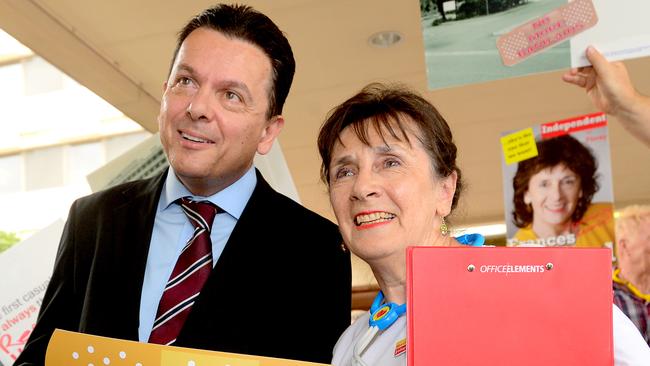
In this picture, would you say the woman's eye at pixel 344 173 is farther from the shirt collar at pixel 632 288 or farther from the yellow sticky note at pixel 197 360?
the shirt collar at pixel 632 288

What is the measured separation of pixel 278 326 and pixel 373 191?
348mm

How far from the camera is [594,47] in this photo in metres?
1.36

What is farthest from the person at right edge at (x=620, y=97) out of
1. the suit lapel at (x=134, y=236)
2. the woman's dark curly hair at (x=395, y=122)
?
the suit lapel at (x=134, y=236)

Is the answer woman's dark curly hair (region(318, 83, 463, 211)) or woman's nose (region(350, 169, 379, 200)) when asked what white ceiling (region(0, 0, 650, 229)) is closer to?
woman's dark curly hair (region(318, 83, 463, 211))

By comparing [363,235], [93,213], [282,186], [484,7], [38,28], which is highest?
[38,28]

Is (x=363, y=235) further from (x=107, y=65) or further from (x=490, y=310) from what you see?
(x=107, y=65)

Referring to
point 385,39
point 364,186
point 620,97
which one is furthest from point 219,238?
point 385,39

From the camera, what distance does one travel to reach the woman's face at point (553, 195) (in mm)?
2547

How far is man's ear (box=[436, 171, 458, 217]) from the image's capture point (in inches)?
50.0

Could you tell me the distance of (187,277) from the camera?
1.35 metres

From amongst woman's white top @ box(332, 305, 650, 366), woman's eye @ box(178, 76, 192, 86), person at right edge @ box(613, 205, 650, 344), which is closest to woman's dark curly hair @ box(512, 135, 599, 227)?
person at right edge @ box(613, 205, 650, 344)

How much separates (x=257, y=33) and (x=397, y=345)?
2.51 feet

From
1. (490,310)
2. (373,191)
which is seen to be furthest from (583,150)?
(490,310)

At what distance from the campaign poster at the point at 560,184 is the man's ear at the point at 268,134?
138cm
